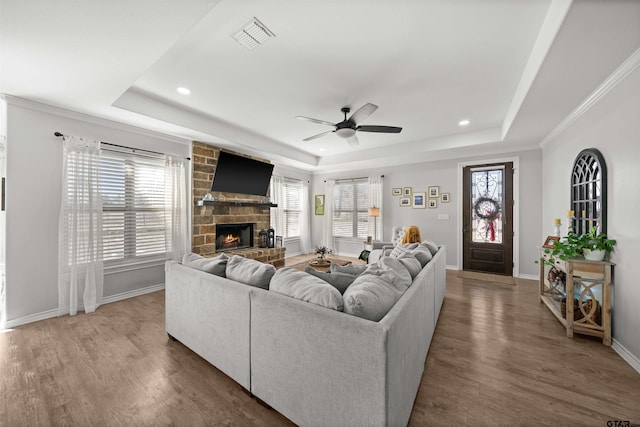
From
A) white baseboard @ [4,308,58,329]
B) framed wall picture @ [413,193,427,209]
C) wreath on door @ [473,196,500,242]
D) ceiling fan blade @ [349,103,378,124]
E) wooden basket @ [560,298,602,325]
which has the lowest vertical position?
white baseboard @ [4,308,58,329]

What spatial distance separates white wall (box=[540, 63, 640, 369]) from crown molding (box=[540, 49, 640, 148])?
36mm

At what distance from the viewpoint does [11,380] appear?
6.07ft

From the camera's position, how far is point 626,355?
2100 millimetres

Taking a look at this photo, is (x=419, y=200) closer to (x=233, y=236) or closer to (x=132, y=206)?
(x=233, y=236)

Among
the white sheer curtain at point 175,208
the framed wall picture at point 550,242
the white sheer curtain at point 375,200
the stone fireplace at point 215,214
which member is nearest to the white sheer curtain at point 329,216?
the white sheer curtain at point 375,200

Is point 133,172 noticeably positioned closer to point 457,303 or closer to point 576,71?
point 457,303

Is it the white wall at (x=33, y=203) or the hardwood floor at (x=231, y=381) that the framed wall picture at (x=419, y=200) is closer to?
the hardwood floor at (x=231, y=381)

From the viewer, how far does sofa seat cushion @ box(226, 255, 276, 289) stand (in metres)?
1.79

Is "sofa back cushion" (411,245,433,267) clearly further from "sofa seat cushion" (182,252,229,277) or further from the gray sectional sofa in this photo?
"sofa seat cushion" (182,252,229,277)

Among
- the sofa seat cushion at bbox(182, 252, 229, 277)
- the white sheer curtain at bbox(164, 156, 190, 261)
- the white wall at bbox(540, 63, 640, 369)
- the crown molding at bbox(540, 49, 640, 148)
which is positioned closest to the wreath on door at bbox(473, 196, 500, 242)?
the crown molding at bbox(540, 49, 640, 148)

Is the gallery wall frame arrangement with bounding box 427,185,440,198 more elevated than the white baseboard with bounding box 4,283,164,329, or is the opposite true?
the gallery wall frame arrangement with bounding box 427,185,440,198

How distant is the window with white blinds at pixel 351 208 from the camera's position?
6.67 metres

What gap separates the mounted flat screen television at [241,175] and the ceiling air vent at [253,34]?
2.76m

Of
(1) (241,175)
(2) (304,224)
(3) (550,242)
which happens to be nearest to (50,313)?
(1) (241,175)
